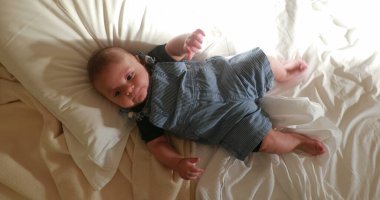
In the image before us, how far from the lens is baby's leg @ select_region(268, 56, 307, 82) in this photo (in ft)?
3.43

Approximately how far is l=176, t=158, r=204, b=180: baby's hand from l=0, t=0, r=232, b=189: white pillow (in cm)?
19

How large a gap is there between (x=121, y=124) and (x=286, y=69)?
534mm

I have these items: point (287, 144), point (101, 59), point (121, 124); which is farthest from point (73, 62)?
point (287, 144)

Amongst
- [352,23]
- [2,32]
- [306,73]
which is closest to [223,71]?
[306,73]

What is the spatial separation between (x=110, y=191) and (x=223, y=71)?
0.47 meters

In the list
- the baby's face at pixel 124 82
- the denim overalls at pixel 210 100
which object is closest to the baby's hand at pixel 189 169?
the denim overalls at pixel 210 100

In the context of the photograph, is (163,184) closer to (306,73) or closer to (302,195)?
(302,195)

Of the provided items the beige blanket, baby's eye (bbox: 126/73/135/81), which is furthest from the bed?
baby's eye (bbox: 126/73/135/81)

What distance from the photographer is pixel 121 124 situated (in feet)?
3.23

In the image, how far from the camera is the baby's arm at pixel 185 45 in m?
0.95

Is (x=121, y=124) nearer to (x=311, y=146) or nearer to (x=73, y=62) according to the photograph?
(x=73, y=62)

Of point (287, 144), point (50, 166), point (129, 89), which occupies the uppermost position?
point (129, 89)

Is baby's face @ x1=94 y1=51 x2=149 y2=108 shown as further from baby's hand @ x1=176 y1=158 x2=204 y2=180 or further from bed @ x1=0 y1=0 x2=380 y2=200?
baby's hand @ x1=176 y1=158 x2=204 y2=180

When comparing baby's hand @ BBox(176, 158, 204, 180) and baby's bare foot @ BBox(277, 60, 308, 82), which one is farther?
baby's bare foot @ BBox(277, 60, 308, 82)
